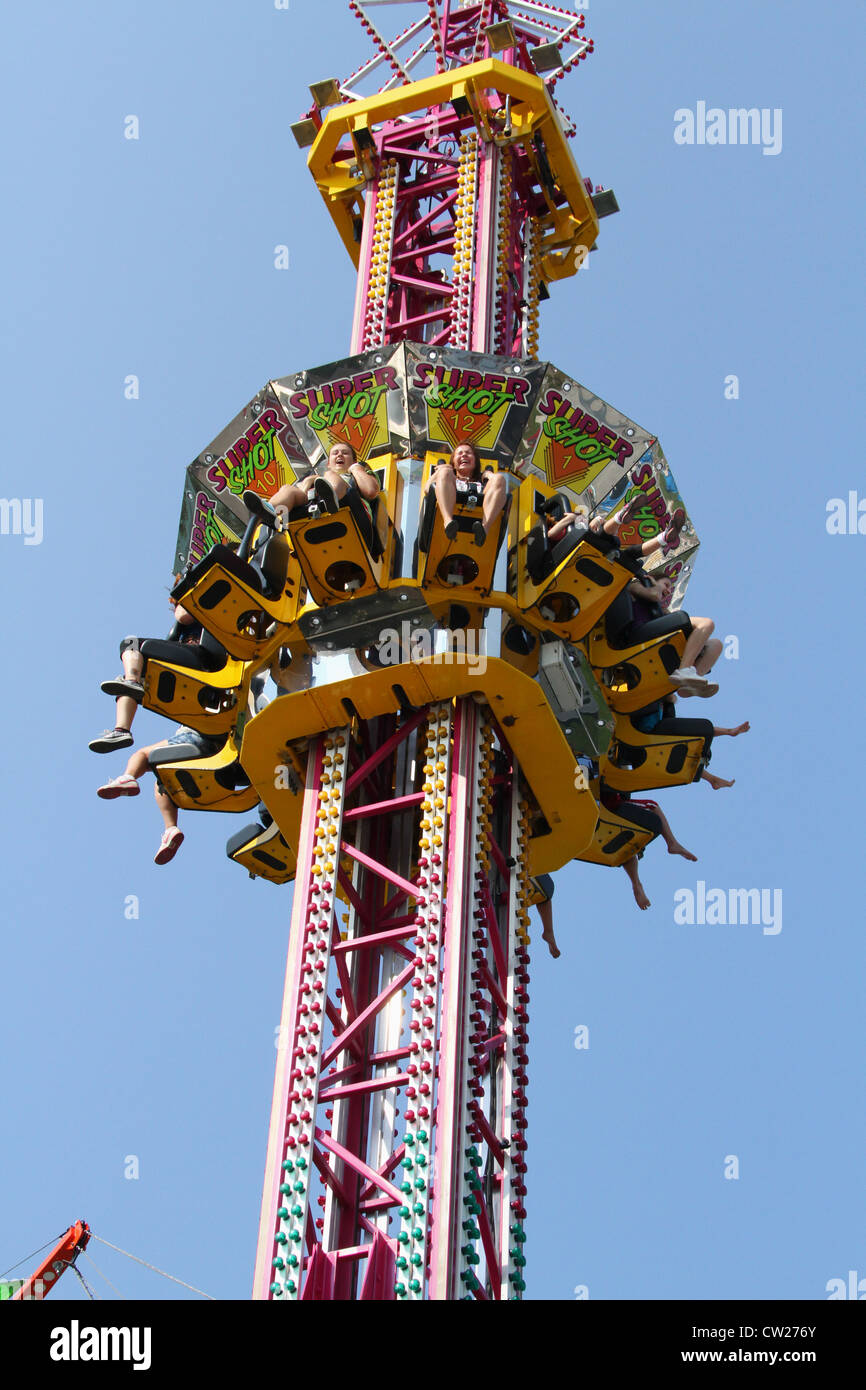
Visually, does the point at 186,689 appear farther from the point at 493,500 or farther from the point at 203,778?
the point at 493,500

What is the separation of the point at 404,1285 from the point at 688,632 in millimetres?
8326

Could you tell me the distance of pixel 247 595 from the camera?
20.9m

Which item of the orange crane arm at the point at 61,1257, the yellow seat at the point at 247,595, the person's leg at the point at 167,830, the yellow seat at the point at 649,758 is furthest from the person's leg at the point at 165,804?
the orange crane arm at the point at 61,1257

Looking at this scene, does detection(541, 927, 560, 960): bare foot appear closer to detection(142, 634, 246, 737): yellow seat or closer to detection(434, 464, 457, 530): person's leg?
detection(142, 634, 246, 737): yellow seat

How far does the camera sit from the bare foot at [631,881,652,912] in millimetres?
24062

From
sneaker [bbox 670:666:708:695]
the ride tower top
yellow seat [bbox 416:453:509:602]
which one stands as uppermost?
the ride tower top

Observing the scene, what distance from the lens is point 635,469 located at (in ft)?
75.1

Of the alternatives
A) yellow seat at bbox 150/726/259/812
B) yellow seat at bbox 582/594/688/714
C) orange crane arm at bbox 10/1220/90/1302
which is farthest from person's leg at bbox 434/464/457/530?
orange crane arm at bbox 10/1220/90/1302

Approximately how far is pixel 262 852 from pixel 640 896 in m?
4.74

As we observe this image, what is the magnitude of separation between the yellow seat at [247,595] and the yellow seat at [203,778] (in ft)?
5.94

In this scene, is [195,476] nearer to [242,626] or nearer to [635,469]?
[242,626]

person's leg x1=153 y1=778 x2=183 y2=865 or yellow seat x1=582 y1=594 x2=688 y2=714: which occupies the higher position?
yellow seat x1=582 y1=594 x2=688 y2=714

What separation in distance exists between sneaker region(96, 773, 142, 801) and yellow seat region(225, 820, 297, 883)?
2.27 metres

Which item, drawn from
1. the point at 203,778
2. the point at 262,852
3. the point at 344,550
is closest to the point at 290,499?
the point at 344,550
